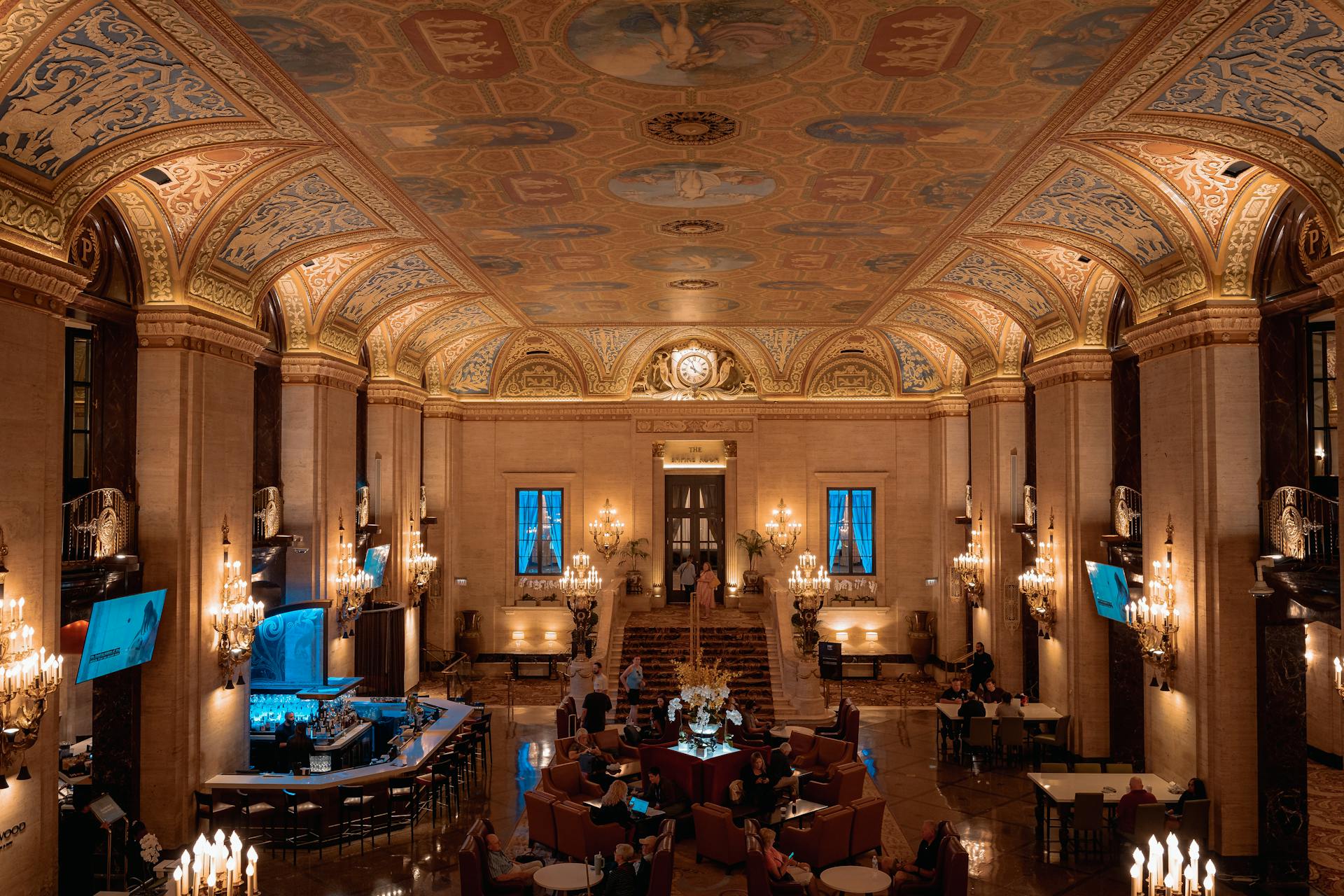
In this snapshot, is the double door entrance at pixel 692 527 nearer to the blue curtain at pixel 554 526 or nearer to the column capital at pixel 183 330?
the blue curtain at pixel 554 526

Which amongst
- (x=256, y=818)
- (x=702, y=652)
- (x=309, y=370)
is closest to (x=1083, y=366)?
(x=702, y=652)

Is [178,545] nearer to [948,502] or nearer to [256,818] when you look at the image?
[256,818]

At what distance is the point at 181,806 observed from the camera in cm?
1175

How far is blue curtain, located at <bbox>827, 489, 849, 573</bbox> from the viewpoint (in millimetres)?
25094

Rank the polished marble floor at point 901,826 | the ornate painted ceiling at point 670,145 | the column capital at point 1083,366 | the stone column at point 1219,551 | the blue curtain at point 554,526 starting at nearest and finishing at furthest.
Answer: the ornate painted ceiling at point 670,145, the polished marble floor at point 901,826, the stone column at point 1219,551, the column capital at point 1083,366, the blue curtain at point 554,526

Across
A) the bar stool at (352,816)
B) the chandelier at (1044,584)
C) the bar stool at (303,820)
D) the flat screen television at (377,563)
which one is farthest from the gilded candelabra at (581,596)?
the bar stool at (303,820)

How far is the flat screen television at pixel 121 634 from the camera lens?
32.9 ft

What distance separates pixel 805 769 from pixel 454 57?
1091 centimetres

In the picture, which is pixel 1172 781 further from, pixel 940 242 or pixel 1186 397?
pixel 940 242

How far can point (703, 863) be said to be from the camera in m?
12.1

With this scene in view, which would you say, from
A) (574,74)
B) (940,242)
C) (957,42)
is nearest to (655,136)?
(574,74)

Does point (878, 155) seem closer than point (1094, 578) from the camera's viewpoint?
Yes

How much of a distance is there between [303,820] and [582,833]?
3.67 metres

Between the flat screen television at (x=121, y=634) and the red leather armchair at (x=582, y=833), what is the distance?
5041mm
